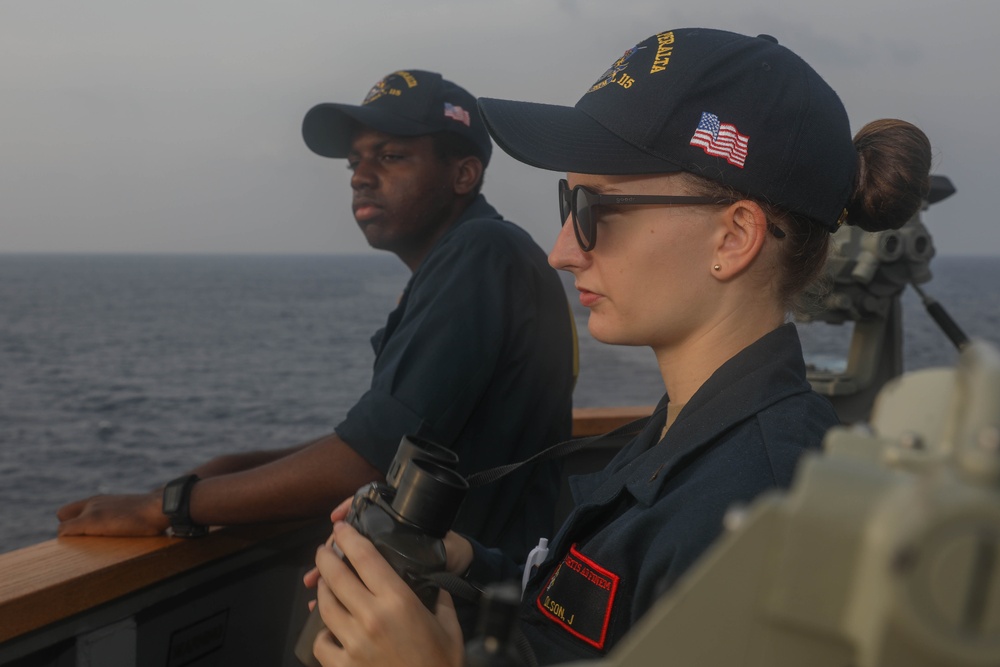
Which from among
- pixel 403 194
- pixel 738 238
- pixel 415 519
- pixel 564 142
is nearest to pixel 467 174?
pixel 403 194

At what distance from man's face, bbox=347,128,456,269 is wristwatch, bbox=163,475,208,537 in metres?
1.02

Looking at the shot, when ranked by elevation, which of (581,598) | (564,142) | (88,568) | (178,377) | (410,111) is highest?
(410,111)

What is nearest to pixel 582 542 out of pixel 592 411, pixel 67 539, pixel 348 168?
pixel 67 539

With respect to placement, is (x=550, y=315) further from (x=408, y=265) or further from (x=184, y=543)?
(x=184, y=543)

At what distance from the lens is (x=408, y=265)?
124 inches

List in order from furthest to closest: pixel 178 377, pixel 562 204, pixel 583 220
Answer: pixel 178 377
pixel 562 204
pixel 583 220

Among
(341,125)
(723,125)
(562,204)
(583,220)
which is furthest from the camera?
(341,125)

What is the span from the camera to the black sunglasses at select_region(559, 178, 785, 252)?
4.94 ft

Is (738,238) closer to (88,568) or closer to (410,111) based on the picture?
(88,568)

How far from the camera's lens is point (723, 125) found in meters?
1.46

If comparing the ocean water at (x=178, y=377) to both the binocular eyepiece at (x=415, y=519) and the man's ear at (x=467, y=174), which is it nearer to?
the man's ear at (x=467, y=174)

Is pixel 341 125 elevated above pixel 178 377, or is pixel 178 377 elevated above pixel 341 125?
pixel 341 125

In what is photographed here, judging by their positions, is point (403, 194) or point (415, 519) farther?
point (403, 194)

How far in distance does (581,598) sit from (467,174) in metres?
1.98
